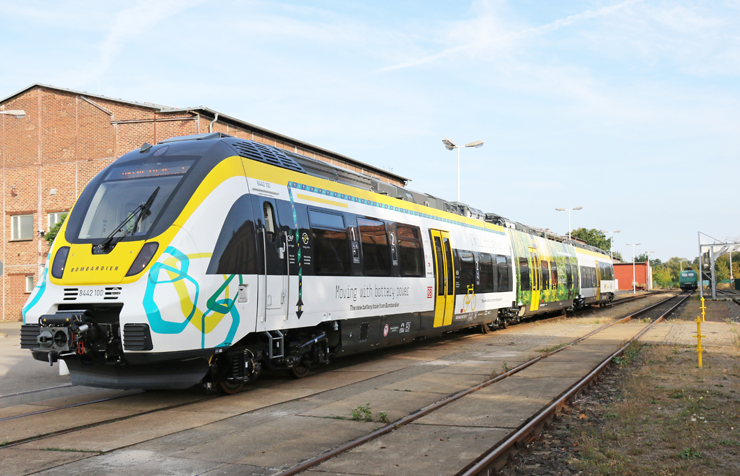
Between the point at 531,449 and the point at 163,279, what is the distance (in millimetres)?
4721

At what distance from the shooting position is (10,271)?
30.3 metres

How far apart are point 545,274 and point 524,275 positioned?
3598 millimetres

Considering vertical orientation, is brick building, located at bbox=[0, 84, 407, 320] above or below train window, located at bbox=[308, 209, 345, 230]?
above

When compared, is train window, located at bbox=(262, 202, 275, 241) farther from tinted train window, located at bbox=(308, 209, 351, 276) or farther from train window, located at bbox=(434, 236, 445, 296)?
train window, located at bbox=(434, 236, 445, 296)

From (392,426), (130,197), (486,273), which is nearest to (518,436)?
(392,426)

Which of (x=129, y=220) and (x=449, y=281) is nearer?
(x=129, y=220)

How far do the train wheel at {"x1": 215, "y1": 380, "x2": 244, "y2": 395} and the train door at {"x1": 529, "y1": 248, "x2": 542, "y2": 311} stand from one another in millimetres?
16129

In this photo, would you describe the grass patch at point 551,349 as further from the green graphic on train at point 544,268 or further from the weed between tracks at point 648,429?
the green graphic on train at point 544,268

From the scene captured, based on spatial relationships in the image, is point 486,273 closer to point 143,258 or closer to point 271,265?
point 271,265

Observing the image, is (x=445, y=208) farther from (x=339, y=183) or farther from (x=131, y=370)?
(x=131, y=370)

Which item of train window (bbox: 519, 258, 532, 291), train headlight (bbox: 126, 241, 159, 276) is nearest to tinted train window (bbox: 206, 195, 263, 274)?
train headlight (bbox: 126, 241, 159, 276)

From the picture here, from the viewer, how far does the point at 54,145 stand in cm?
2916

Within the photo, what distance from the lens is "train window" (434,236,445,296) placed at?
15102 millimetres

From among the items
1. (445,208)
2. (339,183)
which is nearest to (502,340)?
(445,208)
